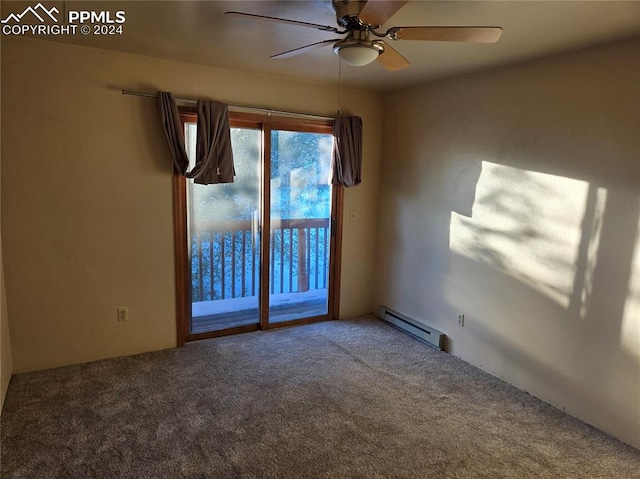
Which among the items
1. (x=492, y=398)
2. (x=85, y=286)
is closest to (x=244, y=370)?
(x=85, y=286)

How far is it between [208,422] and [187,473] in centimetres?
42

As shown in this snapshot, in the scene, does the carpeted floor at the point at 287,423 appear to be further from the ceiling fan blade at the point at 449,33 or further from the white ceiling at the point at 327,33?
the white ceiling at the point at 327,33

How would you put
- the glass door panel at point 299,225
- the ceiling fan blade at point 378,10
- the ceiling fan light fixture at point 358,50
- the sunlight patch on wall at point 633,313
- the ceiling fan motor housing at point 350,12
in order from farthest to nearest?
the glass door panel at point 299,225
the sunlight patch on wall at point 633,313
the ceiling fan light fixture at point 358,50
the ceiling fan motor housing at point 350,12
the ceiling fan blade at point 378,10

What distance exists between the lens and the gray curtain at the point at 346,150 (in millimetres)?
3928

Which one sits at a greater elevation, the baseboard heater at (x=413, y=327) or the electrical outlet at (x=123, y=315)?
the electrical outlet at (x=123, y=315)

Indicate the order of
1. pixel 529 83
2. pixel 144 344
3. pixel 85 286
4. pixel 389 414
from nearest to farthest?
pixel 389 414, pixel 529 83, pixel 85 286, pixel 144 344

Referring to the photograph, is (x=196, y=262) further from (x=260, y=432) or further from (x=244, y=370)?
(x=260, y=432)

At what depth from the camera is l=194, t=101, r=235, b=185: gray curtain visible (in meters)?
3.28

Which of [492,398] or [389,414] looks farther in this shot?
[492,398]

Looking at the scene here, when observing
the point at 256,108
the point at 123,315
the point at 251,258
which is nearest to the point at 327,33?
the point at 256,108

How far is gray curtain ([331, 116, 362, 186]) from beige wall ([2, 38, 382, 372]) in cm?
82

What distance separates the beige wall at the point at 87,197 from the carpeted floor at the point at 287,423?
283 millimetres

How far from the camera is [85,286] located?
3.12 m

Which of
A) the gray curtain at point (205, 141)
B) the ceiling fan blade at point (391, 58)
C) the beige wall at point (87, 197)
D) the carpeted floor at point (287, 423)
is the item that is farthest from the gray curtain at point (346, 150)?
the carpeted floor at point (287, 423)
